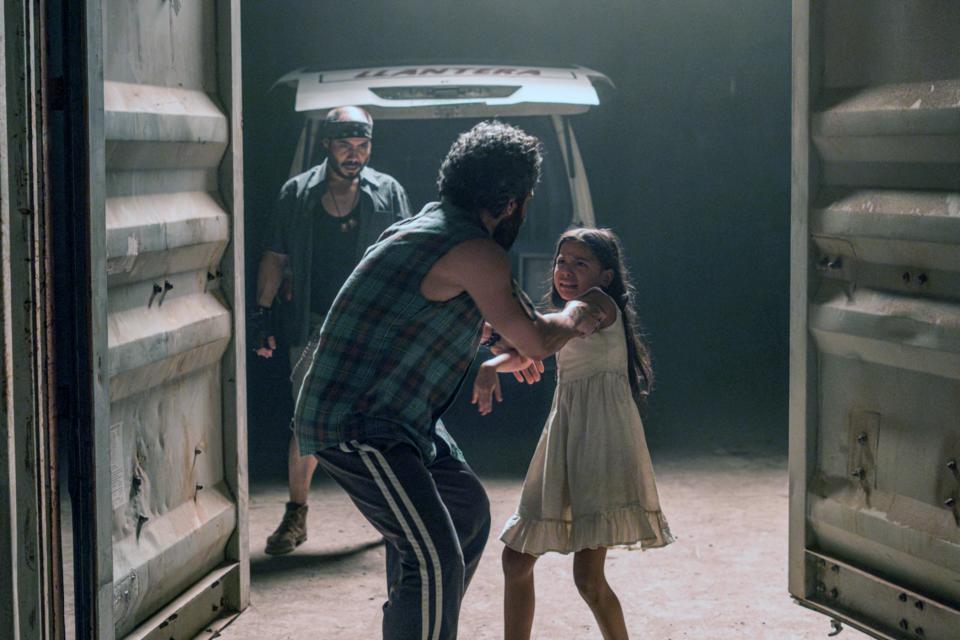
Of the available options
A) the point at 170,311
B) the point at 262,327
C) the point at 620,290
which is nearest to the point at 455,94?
the point at 262,327

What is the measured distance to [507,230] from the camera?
379cm

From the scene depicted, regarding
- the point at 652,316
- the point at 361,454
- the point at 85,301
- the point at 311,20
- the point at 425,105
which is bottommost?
the point at 652,316

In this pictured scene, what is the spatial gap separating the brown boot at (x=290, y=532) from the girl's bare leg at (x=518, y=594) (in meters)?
1.81

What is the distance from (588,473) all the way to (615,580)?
1.39m

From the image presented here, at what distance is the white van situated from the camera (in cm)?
703

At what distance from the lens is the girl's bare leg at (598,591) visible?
3924mm

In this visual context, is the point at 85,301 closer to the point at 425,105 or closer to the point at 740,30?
the point at 425,105

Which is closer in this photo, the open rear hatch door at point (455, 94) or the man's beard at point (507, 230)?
the man's beard at point (507, 230)

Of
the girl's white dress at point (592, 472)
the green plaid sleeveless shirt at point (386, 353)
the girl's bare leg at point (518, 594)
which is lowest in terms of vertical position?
the girl's bare leg at point (518, 594)

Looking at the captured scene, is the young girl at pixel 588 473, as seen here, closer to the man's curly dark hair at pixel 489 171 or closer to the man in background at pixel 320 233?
the man's curly dark hair at pixel 489 171

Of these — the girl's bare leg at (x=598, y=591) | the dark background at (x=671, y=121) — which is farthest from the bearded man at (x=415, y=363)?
the dark background at (x=671, y=121)

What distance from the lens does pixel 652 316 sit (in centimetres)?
975

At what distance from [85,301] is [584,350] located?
1533 mm

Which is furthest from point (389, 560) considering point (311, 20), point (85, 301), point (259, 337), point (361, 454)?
point (311, 20)
